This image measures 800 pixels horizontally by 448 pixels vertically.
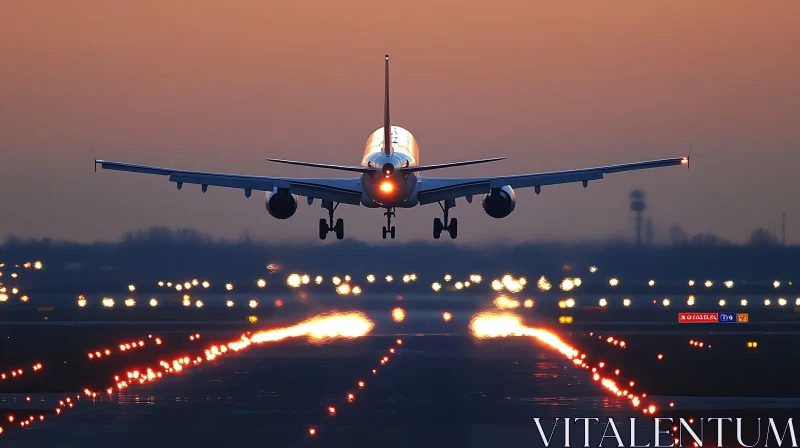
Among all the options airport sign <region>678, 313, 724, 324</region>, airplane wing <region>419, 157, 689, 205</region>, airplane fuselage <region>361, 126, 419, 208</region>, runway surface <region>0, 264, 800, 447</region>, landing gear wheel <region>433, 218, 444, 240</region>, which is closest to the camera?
runway surface <region>0, 264, 800, 447</region>

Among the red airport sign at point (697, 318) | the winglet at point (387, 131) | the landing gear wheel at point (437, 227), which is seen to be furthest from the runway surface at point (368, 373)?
the winglet at point (387, 131)

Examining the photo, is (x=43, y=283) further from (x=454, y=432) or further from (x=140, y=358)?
(x=454, y=432)

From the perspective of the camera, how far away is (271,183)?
7475 centimetres

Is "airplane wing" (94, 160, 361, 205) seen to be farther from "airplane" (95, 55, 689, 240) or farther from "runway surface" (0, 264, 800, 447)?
"runway surface" (0, 264, 800, 447)

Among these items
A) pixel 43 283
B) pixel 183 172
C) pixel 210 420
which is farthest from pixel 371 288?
pixel 210 420

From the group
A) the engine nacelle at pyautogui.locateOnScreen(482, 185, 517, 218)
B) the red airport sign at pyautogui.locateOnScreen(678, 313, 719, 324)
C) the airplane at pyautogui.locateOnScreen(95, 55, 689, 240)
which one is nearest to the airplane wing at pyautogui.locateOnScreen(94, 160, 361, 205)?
the airplane at pyautogui.locateOnScreen(95, 55, 689, 240)

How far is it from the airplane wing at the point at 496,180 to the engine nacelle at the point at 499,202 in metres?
0.39

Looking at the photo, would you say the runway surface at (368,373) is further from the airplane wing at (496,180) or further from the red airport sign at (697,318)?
the airplane wing at (496,180)

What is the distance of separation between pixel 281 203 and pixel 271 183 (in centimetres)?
230

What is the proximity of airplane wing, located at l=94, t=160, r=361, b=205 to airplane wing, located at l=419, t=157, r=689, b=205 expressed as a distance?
416cm

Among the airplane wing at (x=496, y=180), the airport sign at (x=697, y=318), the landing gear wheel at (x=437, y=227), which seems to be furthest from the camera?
the airport sign at (x=697, y=318)

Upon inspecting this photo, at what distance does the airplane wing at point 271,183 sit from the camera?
240ft

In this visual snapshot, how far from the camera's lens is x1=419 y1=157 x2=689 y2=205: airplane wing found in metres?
72.8

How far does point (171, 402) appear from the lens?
48844mm
